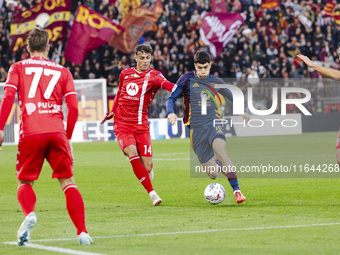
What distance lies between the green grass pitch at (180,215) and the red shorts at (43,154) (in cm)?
70

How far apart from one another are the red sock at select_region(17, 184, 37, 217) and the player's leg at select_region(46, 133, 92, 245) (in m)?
0.31

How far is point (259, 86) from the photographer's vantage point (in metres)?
29.1

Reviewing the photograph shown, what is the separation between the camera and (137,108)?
37.2 ft

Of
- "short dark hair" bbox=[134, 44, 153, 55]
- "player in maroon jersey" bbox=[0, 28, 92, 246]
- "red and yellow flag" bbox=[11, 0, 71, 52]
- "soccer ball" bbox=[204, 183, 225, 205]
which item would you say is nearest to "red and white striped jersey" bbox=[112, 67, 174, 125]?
"short dark hair" bbox=[134, 44, 153, 55]

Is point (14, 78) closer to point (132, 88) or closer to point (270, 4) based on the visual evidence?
point (132, 88)

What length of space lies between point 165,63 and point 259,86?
375 centimetres

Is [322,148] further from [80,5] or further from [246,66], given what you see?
[80,5]

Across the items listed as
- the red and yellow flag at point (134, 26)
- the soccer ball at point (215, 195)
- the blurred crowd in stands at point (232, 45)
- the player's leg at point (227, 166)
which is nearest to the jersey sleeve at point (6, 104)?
the soccer ball at point (215, 195)

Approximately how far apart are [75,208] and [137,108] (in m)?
4.51

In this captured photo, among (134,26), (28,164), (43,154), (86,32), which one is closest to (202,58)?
(43,154)

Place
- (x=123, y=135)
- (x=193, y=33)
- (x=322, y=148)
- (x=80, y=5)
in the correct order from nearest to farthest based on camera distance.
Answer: (x=123, y=135) → (x=322, y=148) → (x=80, y=5) → (x=193, y=33)

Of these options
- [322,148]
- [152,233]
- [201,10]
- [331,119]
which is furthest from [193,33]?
[152,233]

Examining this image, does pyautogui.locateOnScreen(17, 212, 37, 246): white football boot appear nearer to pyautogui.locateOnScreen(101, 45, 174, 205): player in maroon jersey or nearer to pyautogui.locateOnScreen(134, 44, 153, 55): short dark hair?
pyautogui.locateOnScreen(101, 45, 174, 205): player in maroon jersey

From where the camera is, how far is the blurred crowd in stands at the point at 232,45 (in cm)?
2847
